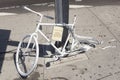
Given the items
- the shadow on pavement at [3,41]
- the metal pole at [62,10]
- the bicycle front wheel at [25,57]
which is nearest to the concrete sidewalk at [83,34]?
the shadow on pavement at [3,41]

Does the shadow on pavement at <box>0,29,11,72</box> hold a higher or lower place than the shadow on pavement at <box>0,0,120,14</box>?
lower

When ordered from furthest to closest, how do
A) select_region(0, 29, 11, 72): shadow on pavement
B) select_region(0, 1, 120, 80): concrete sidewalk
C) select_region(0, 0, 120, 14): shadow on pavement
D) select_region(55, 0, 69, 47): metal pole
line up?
1. select_region(0, 0, 120, 14): shadow on pavement
2. select_region(0, 29, 11, 72): shadow on pavement
3. select_region(55, 0, 69, 47): metal pole
4. select_region(0, 1, 120, 80): concrete sidewalk

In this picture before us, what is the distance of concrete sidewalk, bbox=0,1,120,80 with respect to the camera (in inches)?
227

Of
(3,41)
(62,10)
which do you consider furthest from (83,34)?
(3,41)

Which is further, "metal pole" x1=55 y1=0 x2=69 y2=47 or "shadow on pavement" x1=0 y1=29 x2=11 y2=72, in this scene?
"shadow on pavement" x1=0 y1=29 x2=11 y2=72

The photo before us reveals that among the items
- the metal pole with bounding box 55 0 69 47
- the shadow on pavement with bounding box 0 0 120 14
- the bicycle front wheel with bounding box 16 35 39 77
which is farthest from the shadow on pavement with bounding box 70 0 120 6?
the bicycle front wheel with bounding box 16 35 39 77

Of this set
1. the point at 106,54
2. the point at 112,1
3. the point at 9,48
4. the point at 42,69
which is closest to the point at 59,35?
the point at 42,69

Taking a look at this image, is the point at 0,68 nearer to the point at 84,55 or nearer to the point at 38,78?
the point at 38,78

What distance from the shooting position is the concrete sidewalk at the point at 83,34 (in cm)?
577

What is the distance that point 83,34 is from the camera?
23.9ft

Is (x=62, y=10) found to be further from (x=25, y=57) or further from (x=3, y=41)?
(x=3, y=41)

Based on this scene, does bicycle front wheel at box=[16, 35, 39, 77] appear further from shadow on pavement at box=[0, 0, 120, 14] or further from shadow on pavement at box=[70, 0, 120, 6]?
shadow on pavement at box=[70, 0, 120, 6]

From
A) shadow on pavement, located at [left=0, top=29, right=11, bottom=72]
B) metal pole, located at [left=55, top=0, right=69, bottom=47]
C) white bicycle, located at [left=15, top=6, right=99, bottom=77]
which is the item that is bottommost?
shadow on pavement, located at [left=0, top=29, right=11, bottom=72]

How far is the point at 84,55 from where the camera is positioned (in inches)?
248
